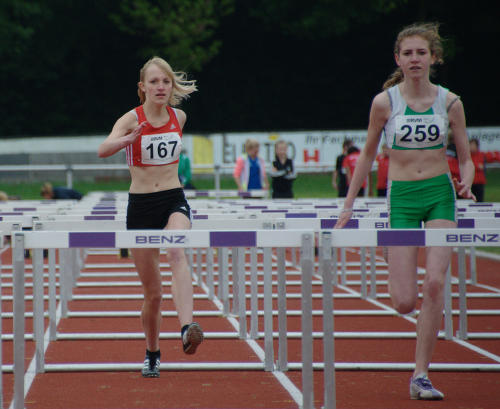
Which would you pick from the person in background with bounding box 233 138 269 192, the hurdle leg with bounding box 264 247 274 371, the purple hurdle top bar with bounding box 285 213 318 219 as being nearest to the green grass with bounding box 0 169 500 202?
the person in background with bounding box 233 138 269 192

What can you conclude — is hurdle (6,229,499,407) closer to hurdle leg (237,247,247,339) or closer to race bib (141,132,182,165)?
race bib (141,132,182,165)

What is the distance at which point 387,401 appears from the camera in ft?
18.5

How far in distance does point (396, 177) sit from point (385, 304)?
4.94 m

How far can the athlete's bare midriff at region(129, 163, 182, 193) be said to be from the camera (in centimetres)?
621

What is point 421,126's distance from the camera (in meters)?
5.64

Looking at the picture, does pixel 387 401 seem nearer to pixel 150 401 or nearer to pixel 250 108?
pixel 150 401

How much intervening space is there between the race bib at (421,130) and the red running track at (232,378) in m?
1.48

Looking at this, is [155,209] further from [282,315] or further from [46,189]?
[46,189]

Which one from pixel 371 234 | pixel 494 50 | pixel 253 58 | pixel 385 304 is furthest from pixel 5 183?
pixel 494 50

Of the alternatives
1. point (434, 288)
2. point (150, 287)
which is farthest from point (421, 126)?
point (150, 287)

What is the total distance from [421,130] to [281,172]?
10807 mm

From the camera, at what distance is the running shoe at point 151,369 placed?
645 cm

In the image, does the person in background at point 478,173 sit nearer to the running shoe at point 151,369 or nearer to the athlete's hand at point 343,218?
the running shoe at point 151,369

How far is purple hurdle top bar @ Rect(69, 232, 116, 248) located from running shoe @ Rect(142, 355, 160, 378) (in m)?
1.59
